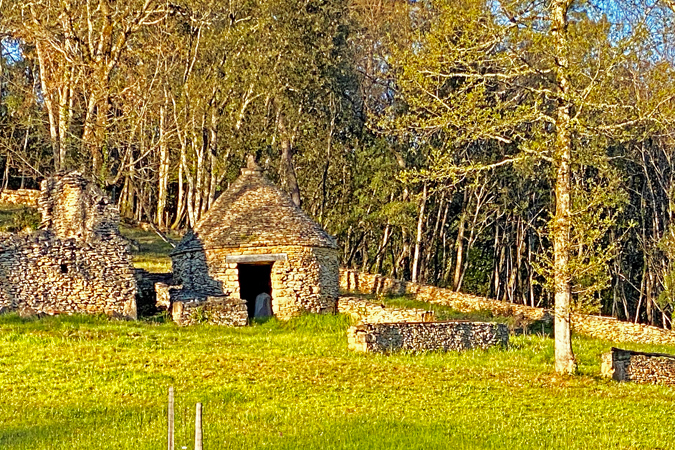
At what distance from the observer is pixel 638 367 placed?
25.4 m

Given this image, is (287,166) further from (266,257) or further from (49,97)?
(266,257)

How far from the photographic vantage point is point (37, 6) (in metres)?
40.2

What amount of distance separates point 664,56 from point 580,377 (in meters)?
20.9

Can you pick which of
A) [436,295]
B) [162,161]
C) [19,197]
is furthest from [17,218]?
[436,295]

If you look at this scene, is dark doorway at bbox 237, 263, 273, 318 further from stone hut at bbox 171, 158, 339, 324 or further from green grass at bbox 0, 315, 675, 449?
green grass at bbox 0, 315, 675, 449

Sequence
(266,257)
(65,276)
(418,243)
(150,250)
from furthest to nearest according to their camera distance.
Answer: (418,243)
(150,250)
(266,257)
(65,276)

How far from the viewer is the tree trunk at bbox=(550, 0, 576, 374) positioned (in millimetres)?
23266

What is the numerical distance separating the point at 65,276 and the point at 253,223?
6.63 metres

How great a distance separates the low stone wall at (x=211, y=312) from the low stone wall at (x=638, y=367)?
9952 millimetres

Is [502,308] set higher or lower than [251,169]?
lower

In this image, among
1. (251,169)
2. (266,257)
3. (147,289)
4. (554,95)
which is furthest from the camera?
(251,169)

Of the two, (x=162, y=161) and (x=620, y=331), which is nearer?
(x=620, y=331)

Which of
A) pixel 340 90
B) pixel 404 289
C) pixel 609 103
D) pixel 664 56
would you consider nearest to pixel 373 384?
pixel 609 103

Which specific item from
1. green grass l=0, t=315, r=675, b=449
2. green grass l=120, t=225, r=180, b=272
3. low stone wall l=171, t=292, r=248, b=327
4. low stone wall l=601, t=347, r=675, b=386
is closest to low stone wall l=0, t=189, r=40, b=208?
green grass l=120, t=225, r=180, b=272
